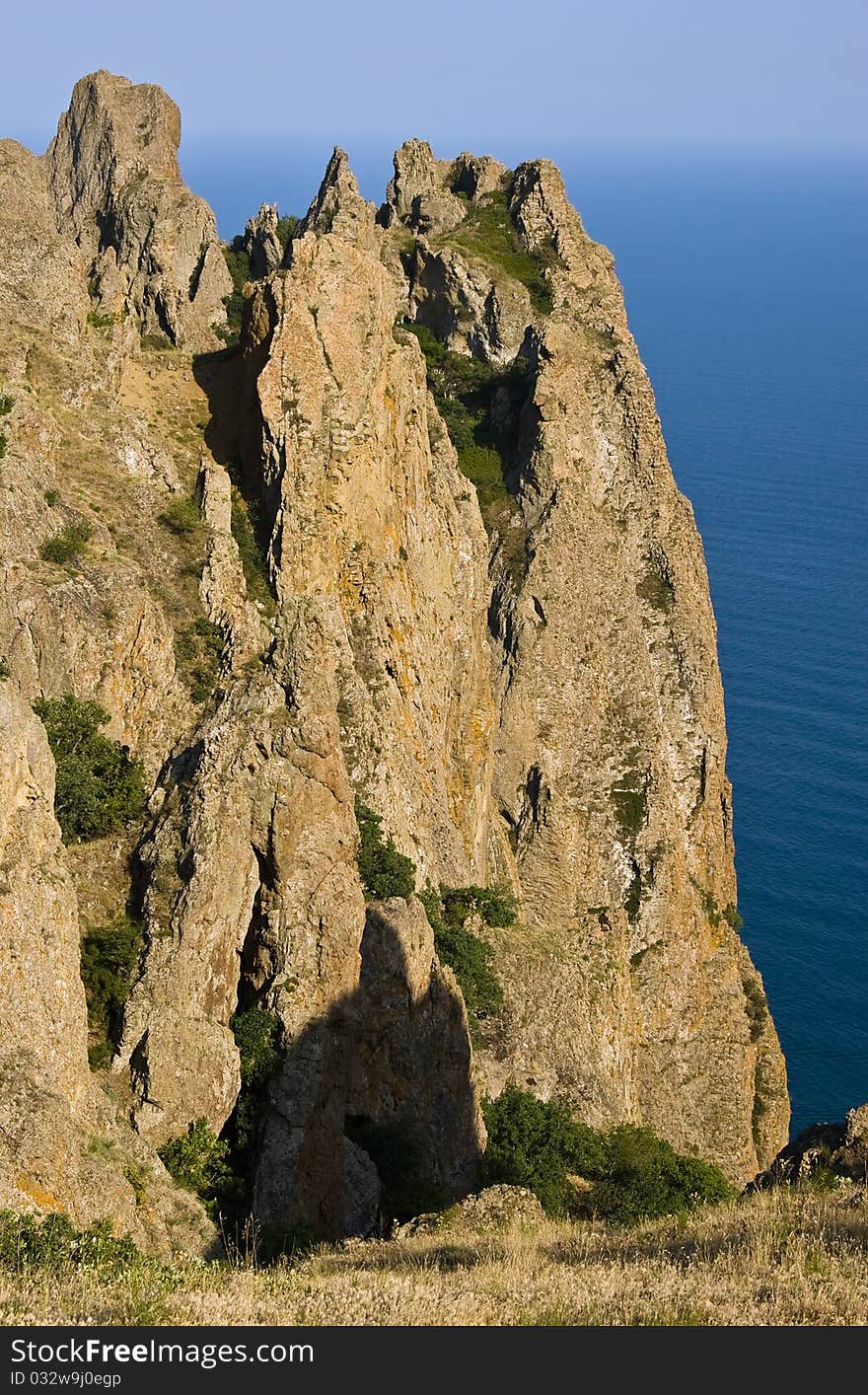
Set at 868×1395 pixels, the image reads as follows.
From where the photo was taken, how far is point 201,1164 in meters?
26.4

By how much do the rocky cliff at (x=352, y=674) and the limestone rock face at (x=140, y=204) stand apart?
0.95 ft

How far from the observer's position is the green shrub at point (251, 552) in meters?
42.0

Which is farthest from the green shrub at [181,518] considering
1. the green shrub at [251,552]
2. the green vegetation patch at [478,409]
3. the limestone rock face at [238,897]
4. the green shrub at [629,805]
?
the green shrub at [629,805]

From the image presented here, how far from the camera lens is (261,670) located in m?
32.0

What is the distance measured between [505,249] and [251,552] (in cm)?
3782

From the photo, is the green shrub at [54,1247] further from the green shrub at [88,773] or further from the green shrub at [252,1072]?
the green shrub at [88,773]

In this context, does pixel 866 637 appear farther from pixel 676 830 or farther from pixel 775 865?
pixel 676 830

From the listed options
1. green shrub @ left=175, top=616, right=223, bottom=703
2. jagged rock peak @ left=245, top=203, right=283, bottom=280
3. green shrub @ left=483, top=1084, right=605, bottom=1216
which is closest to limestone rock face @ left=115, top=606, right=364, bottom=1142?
green shrub @ left=175, top=616, right=223, bottom=703

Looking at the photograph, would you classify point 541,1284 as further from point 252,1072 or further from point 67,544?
point 67,544

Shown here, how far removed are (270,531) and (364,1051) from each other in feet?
55.1

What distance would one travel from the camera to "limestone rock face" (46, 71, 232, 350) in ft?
245

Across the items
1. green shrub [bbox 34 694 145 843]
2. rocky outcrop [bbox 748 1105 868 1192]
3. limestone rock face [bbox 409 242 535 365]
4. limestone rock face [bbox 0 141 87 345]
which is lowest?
rocky outcrop [bbox 748 1105 868 1192]

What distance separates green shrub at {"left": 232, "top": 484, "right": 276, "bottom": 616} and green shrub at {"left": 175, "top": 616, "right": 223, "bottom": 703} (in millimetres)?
4555

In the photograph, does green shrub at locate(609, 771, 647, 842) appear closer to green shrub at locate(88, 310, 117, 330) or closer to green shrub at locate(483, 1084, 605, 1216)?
green shrub at locate(483, 1084, 605, 1216)
